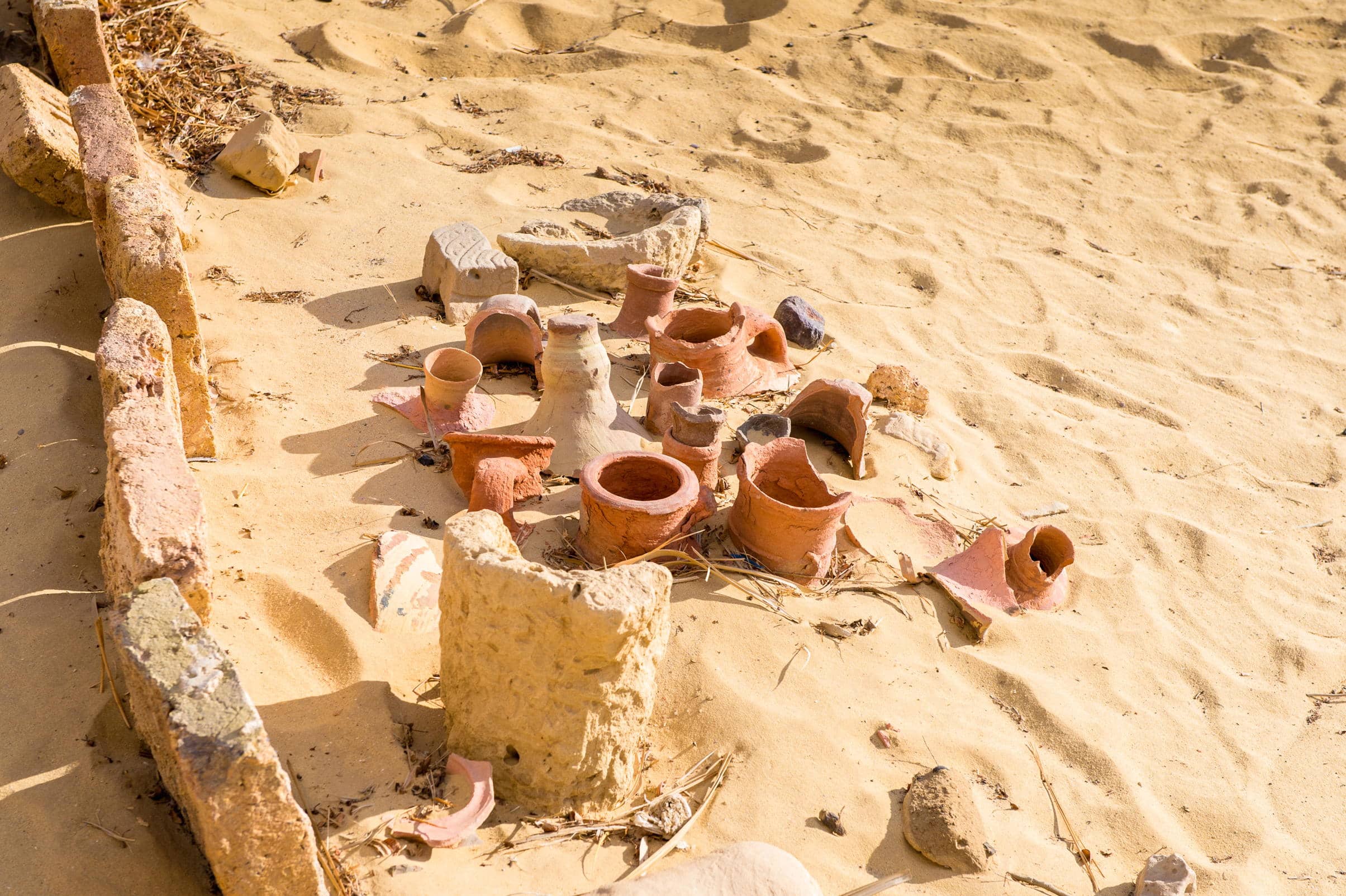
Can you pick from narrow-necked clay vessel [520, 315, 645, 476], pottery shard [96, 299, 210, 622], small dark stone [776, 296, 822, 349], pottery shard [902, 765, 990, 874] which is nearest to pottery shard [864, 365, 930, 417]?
small dark stone [776, 296, 822, 349]

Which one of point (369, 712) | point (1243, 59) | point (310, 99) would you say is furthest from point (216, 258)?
point (1243, 59)

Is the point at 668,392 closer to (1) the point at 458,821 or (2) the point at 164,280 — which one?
(2) the point at 164,280

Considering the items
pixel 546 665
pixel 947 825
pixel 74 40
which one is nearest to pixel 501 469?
pixel 546 665

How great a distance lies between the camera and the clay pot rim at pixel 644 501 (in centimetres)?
328

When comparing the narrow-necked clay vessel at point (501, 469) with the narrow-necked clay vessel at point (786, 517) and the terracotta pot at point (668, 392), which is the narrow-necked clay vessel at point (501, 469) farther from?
the narrow-necked clay vessel at point (786, 517)

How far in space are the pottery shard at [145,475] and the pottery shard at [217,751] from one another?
0.18 m

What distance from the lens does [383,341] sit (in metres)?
4.59

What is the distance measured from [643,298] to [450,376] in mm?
1111

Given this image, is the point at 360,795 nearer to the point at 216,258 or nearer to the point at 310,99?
the point at 216,258

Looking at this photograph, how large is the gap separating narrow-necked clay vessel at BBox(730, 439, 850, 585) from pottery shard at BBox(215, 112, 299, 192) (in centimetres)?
332

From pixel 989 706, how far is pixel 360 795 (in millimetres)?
1967

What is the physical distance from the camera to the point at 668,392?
13.3 ft

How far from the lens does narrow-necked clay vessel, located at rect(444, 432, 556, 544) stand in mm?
3510

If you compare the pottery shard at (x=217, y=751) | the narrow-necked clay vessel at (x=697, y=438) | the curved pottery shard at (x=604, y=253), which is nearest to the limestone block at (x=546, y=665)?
the pottery shard at (x=217, y=751)
